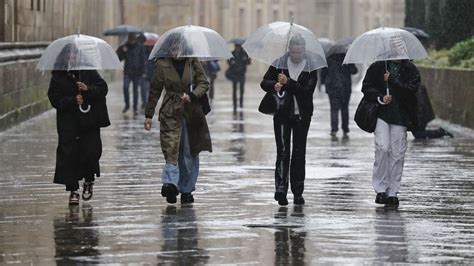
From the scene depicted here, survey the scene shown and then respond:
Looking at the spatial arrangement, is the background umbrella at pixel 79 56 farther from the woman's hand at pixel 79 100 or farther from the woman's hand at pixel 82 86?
the woman's hand at pixel 82 86

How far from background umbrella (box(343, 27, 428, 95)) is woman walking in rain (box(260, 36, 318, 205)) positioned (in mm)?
505

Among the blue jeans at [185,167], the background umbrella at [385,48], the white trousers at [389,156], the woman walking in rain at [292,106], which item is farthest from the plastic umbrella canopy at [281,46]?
the blue jeans at [185,167]

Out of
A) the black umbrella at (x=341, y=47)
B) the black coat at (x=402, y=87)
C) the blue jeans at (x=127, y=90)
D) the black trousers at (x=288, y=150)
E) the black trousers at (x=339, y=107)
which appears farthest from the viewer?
the blue jeans at (x=127, y=90)

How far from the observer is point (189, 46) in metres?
14.3

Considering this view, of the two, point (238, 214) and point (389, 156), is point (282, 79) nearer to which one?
point (389, 156)

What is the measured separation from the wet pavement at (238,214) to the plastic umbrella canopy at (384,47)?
131 cm

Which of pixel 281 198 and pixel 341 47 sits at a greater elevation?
pixel 341 47

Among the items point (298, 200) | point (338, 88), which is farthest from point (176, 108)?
point (338, 88)

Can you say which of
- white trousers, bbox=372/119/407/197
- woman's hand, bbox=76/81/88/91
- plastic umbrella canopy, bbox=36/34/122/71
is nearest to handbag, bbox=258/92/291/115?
white trousers, bbox=372/119/407/197

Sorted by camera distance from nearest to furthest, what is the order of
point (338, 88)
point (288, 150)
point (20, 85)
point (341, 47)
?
point (288, 150), point (341, 47), point (338, 88), point (20, 85)

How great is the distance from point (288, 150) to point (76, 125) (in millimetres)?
1901

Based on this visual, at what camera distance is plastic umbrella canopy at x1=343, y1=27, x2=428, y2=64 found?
14453 millimetres

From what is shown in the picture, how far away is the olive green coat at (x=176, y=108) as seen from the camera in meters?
14.3

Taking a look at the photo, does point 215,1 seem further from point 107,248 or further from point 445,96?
point 107,248
